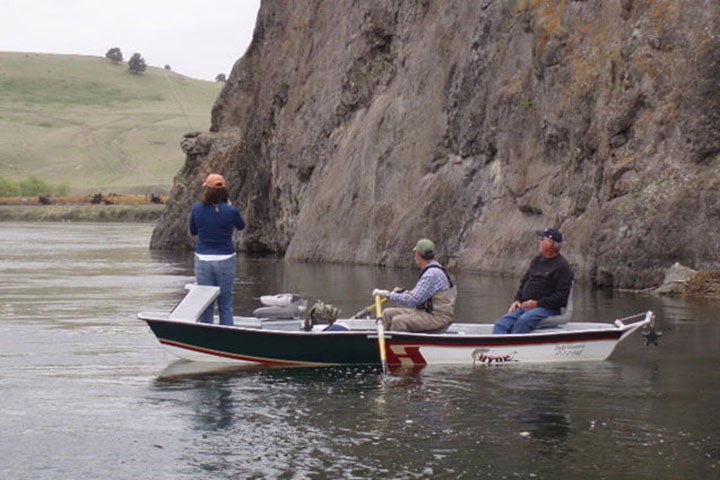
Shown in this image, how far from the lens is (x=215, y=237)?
18125mm

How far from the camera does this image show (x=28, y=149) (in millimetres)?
198500

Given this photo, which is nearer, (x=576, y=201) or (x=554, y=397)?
(x=554, y=397)

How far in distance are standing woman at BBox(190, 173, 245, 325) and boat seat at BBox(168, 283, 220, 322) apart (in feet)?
0.80

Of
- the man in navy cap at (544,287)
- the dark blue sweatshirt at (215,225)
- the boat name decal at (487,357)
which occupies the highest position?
the dark blue sweatshirt at (215,225)

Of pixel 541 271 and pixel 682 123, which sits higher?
pixel 682 123

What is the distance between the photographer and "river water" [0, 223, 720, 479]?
11820 millimetres

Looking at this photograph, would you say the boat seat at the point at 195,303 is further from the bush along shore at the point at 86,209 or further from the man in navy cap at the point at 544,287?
the bush along shore at the point at 86,209

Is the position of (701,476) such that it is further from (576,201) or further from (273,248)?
(273,248)

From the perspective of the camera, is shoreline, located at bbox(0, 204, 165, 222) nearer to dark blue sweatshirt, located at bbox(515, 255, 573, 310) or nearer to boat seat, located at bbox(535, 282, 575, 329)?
boat seat, located at bbox(535, 282, 575, 329)

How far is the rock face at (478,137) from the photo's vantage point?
104 feet

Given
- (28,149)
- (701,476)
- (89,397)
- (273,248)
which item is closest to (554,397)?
(701,476)

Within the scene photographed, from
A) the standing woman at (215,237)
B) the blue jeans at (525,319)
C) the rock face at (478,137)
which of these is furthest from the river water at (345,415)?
the rock face at (478,137)

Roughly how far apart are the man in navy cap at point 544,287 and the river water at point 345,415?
80cm

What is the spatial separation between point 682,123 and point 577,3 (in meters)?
8.53
